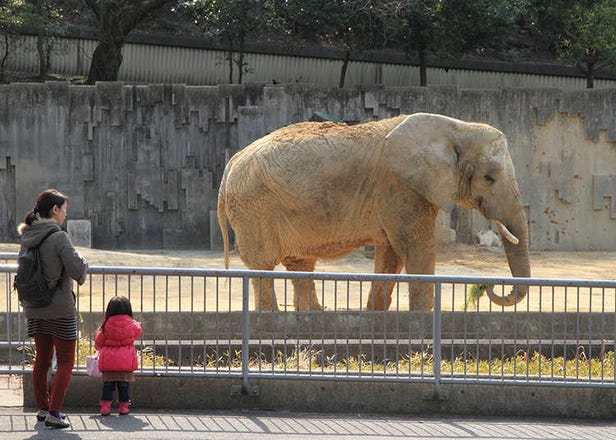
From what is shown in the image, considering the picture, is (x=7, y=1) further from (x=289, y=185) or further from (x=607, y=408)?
(x=607, y=408)

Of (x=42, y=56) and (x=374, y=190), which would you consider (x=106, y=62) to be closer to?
(x=42, y=56)

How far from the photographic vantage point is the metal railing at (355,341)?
9438 millimetres

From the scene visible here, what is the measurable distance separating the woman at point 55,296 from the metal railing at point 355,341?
0.56m

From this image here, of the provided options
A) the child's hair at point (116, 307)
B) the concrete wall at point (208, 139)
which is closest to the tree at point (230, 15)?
the concrete wall at point (208, 139)

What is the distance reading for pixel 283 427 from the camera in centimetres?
897

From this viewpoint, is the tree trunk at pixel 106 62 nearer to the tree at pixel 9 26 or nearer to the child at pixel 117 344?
the tree at pixel 9 26

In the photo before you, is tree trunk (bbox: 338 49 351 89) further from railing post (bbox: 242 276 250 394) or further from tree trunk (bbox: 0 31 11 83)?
railing post (bbox: 242 276 250 394)

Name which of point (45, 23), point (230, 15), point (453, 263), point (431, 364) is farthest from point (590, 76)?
→ point (431, 364)

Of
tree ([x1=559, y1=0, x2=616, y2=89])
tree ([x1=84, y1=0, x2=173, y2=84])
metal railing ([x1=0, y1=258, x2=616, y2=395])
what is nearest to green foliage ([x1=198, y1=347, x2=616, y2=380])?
metal railing ([x1=0, y1=258, x2=616, y2=395])

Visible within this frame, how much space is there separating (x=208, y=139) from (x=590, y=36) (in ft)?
28.5

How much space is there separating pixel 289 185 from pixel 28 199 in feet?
38.7

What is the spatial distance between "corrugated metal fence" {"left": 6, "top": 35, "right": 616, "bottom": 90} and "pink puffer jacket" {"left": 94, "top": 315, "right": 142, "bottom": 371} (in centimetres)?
2036

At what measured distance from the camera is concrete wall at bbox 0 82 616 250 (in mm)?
24750

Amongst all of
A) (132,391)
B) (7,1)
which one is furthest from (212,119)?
(132,391)
